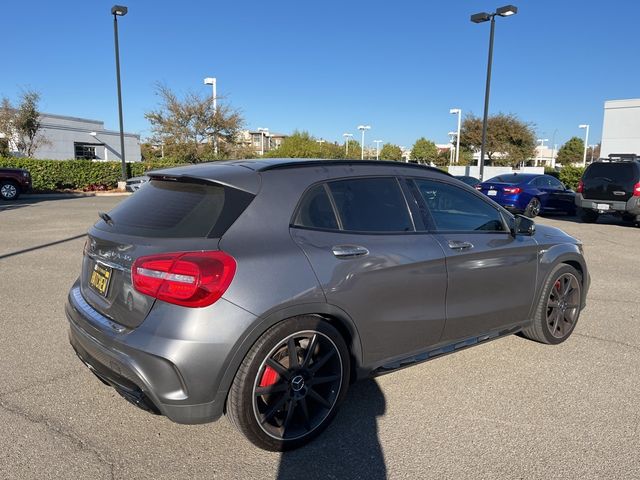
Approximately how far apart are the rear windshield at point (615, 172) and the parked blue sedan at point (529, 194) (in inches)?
80.7

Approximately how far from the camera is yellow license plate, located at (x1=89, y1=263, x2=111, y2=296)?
283 centimetres

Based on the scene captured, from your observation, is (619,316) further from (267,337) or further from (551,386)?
(267,337)

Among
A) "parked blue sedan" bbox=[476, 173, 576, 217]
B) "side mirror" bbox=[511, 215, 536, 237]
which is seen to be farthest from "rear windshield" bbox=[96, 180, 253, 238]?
"parked blue sedan" bbox=[476, 173, 576, 217]

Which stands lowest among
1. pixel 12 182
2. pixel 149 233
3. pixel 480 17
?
pixel 12 182

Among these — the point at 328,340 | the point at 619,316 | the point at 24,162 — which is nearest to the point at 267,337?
the point at 328,340

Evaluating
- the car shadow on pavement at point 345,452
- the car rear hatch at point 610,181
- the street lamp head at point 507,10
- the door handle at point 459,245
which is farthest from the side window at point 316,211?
the street lamp head at point 507,10

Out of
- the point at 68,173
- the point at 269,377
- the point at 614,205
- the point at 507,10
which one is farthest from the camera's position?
the point at 68,173

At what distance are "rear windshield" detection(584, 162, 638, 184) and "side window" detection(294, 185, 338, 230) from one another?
12.4 m

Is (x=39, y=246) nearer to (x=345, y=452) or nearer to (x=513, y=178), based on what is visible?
(x=345, y=452)

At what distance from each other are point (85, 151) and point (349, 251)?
55.6 metres

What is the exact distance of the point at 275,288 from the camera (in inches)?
102

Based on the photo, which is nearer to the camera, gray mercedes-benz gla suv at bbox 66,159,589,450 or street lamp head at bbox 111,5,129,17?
gray mercedes-benz gla suv at bbox 66,159,589,450

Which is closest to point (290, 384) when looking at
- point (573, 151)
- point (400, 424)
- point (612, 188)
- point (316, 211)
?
point (400, 424)

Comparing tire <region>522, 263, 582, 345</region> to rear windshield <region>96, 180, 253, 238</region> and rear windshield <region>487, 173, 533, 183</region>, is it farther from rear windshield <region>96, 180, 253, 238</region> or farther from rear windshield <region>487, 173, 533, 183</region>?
rear windshield <region>487, 173, 533, 183</region>
